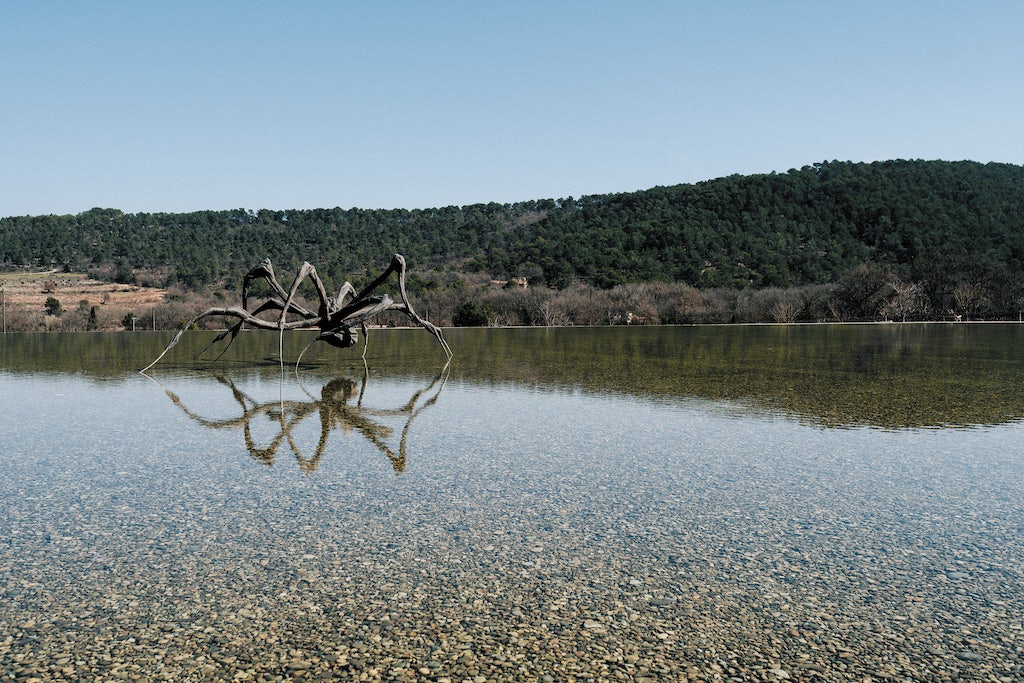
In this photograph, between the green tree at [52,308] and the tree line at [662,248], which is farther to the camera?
the tree line at [662,248]

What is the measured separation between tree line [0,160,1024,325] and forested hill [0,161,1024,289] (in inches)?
7.1

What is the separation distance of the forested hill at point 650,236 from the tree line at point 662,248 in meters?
0.18

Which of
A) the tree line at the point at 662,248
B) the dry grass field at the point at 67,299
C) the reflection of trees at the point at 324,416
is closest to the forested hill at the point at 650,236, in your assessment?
the tree line at the point at 662,248

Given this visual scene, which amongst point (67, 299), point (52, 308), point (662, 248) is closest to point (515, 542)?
point (52, 308)

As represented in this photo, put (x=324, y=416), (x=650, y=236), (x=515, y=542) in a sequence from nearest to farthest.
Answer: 1. (x=515, y=542)
2. (x=324, y=416)
3. (x=650, y=236)

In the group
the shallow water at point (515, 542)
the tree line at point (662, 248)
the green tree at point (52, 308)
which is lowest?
the shallow water at point (515, 542)

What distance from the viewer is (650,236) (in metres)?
56.8

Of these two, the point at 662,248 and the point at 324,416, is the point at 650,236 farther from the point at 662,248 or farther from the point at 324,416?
the point at 324,416

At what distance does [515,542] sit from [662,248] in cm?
5329

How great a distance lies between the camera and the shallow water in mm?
2484

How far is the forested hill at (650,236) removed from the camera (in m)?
51.3

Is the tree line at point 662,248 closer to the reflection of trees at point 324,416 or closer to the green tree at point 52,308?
the green tree at point 52,308

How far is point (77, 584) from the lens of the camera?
3.06 meters

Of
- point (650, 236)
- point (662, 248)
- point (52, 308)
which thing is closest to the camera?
point (52, 308)
